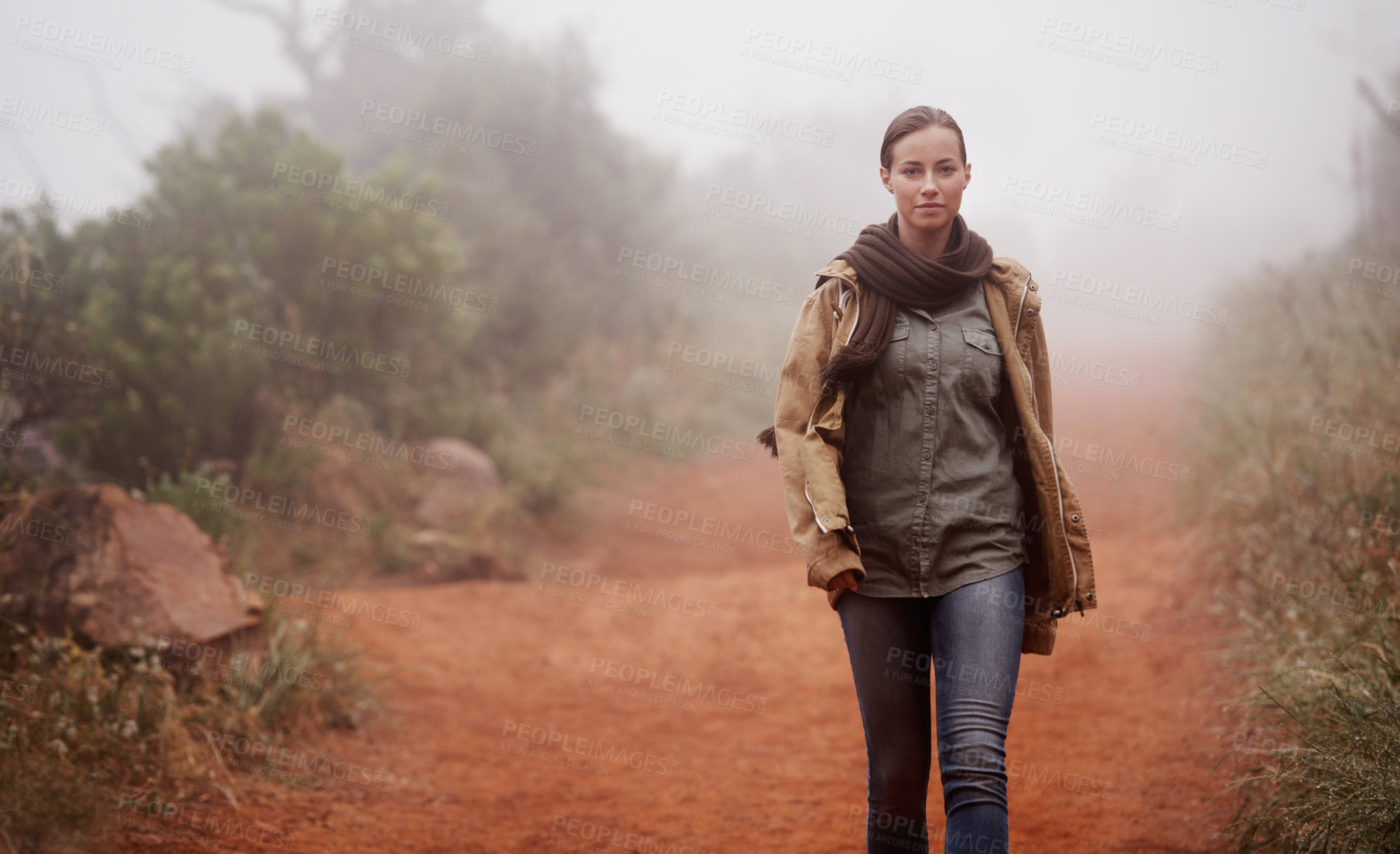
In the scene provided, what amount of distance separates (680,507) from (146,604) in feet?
21.0

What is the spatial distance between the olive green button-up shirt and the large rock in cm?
352

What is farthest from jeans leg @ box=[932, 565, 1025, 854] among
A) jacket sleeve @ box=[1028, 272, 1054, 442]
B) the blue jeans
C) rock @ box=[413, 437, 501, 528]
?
rock @ box=[413, 437, 501, 528]

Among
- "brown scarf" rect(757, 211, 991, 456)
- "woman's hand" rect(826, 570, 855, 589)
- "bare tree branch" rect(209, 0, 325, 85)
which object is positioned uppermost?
"bare tree branch" rect(209, 0, 325, 85)

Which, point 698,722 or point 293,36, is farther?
point 293,36

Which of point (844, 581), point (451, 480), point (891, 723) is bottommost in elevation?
point (891, 723)

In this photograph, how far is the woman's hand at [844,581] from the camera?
2.37 metres

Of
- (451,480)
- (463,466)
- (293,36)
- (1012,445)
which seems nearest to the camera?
(1012,445)

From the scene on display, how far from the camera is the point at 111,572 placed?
4.44 metres

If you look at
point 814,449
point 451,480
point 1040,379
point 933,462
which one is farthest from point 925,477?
point 451,480

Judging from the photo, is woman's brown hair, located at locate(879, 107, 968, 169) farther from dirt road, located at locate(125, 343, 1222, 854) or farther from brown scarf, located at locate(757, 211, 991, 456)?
dirt road, located at locate(125, 343, 1222, 854)

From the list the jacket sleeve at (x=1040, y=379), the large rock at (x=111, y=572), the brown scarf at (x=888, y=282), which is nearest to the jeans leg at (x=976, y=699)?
the jacket sleeve at (x=1040, y=379)

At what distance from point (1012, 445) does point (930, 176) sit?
776 mm

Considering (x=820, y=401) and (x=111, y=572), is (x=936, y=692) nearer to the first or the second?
(x=820, y=401)

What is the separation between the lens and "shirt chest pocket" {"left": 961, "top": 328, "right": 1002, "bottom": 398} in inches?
99.5
